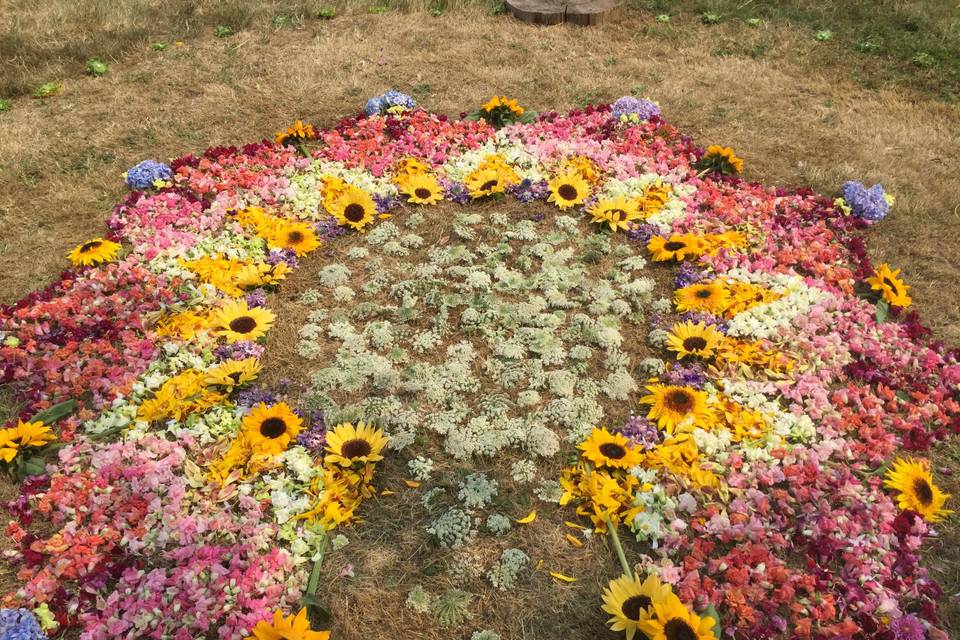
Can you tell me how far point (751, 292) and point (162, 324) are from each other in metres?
4.78

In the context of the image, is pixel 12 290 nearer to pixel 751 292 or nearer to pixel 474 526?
pixel 474 526

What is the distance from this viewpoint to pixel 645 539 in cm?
382

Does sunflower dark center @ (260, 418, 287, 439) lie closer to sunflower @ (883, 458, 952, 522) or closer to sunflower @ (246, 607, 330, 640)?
sunflower @ (246, 607, 330, 640)

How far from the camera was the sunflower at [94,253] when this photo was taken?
18.6 feet

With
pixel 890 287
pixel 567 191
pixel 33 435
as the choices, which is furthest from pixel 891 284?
pixel 33 435

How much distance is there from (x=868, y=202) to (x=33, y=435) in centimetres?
719

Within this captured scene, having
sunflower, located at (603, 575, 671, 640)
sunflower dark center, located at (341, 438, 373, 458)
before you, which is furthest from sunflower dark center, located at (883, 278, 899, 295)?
sunflower dark center, located at (341, 438, 373, 458)

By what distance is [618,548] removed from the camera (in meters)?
3.75

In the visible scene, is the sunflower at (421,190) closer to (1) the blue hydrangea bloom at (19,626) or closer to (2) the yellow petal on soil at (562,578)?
(2) the yellow petal on soil at (562,578)

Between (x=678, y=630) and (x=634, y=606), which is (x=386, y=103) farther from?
(x=678, y=630)

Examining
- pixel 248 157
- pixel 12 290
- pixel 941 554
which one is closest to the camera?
pixel 941 554

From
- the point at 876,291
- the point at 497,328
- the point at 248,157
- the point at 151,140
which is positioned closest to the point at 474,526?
the point at 497,328

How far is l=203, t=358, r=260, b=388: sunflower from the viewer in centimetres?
461

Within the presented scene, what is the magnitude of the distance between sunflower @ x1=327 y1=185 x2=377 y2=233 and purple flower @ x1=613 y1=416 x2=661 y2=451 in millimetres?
3228
